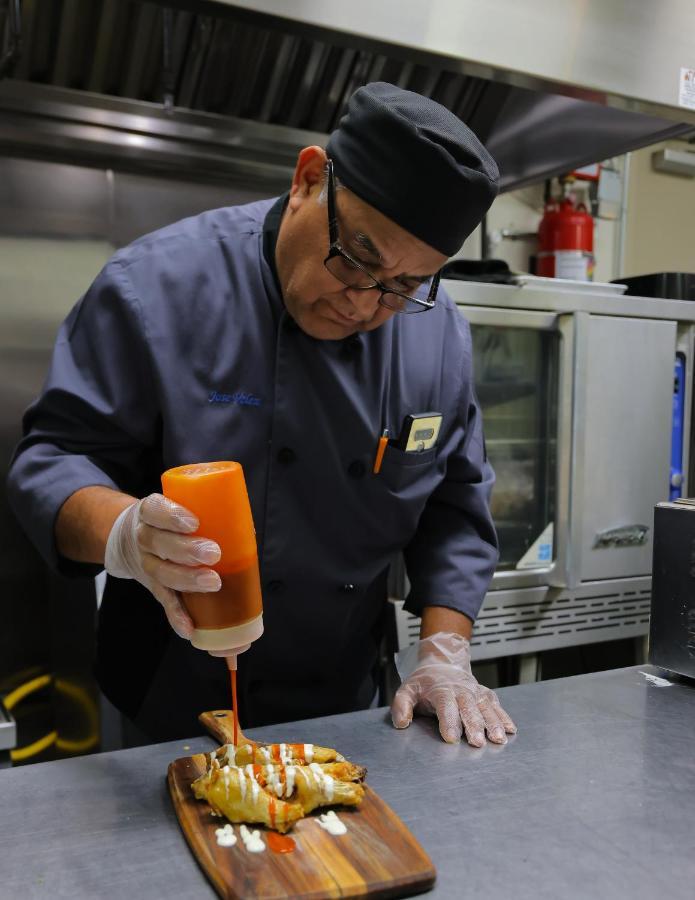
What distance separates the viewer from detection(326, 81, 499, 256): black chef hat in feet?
3.82

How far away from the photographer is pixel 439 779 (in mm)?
1070

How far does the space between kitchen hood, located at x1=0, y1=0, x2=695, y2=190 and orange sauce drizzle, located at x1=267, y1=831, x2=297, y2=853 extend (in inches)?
47.3

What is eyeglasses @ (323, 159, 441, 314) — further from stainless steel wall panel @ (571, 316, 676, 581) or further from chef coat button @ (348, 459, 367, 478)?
stainless steel wall panel @ (571, 316, 676, 581)

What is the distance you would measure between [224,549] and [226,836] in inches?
12.7

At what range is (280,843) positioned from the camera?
0.90 meters

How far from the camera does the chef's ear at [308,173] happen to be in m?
1.26

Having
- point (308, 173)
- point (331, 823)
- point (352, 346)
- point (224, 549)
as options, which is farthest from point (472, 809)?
point (308, 173)

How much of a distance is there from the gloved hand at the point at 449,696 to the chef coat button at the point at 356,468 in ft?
1.09

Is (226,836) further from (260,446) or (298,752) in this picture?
(260,446)

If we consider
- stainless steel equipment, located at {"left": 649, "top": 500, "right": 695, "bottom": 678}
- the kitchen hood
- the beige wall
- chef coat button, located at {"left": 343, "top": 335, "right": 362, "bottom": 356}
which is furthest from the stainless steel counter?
the beige wall

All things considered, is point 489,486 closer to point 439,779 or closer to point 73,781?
point 439,779

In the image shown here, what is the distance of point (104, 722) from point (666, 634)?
4.12 feet

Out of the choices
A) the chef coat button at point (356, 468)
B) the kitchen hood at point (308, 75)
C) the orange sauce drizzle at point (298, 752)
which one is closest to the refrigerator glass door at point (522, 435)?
the kitchen hood at point (308, 75)

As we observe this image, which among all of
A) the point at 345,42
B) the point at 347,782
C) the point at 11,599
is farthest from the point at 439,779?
the point at 11,599
